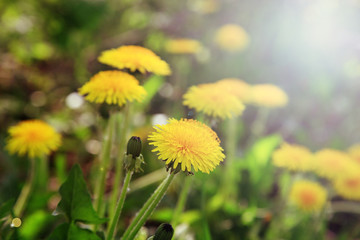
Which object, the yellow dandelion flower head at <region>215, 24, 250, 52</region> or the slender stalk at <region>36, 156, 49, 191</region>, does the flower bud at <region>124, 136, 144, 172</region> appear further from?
the yellow dandelion flower head at <region>215, 24, 250, 52</region>

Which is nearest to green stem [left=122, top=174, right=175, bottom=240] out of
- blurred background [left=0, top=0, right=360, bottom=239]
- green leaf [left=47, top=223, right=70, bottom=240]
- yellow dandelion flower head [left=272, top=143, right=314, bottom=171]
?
green leaf [left=47, top=223, right=70, bottom=240]

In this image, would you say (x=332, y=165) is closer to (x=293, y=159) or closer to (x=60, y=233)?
(x=293, y=159)

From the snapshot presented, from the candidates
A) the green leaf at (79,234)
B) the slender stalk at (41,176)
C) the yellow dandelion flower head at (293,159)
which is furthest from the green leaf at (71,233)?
the yellow dandelion flower head at (293,159)

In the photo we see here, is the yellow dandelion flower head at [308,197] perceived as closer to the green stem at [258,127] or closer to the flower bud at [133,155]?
the green stem at [258,127]

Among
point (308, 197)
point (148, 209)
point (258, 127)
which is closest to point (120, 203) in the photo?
point (148, 209)

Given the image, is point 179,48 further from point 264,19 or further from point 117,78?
point 117,78

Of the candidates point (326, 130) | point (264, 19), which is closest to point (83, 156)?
point (326, 130)
